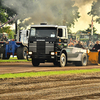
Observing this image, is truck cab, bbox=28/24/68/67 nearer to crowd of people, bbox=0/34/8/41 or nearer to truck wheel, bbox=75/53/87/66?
truck wheel, bbox=75/53/87/66

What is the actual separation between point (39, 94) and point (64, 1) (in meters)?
25.2

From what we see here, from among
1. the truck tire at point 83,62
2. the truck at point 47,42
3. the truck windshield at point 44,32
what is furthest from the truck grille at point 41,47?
the truck tire at point 83,62

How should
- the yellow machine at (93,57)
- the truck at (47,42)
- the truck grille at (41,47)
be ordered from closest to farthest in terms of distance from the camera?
the truck at (47,42) < the truck grille at (41,47) < the yellow machine at (93,57)

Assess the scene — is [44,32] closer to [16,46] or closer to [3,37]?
[16,46]

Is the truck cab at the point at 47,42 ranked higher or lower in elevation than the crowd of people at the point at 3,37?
lower

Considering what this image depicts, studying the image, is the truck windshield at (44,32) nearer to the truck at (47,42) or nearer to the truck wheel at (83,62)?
the truck at (47,42)

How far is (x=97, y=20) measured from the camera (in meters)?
67.4

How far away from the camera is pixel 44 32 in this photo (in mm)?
23719

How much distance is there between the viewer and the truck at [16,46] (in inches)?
1265

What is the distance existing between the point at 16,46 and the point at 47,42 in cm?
973

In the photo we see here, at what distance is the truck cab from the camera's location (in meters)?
23.6

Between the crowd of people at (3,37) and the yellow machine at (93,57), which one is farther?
the crowd of people at (3,37)

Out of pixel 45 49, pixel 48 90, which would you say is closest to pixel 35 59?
pixel 45 49

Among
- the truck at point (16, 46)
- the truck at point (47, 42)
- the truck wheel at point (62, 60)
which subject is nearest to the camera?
the truck at point (47, 42)
